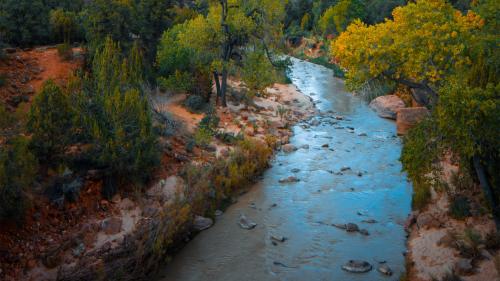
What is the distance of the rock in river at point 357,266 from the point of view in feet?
40.4

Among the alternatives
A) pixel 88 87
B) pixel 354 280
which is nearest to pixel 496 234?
pixel 354 280

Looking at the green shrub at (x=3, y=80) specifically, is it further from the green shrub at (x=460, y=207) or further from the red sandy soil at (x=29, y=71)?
the green shrub at (x=460, y=207)

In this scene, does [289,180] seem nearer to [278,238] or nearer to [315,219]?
[315,219]

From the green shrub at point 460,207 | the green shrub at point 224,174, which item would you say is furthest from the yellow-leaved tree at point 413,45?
the green shrub at point 224,174

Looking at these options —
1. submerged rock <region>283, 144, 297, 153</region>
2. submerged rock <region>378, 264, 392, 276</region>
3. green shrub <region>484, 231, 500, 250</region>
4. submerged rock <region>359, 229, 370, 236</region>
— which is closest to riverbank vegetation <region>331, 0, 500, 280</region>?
green shrub <region>484, 231, 500, 250</region>

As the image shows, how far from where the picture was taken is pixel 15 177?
11.0m

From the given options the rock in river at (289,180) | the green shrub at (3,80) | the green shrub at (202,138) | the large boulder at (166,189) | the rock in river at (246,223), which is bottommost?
the rock in river at (246,223)

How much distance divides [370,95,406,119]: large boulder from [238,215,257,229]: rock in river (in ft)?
47.3

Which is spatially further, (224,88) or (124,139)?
(224,88)

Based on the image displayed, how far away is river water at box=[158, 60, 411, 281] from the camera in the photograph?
41.0ft

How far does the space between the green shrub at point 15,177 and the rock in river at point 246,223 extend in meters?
6.16

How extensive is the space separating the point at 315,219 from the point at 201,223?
11.8 feet

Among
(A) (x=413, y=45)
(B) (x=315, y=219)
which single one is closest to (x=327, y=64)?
(A) (x=413, y=45)

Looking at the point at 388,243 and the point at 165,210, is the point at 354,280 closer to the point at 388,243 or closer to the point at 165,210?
the point at 388,243
